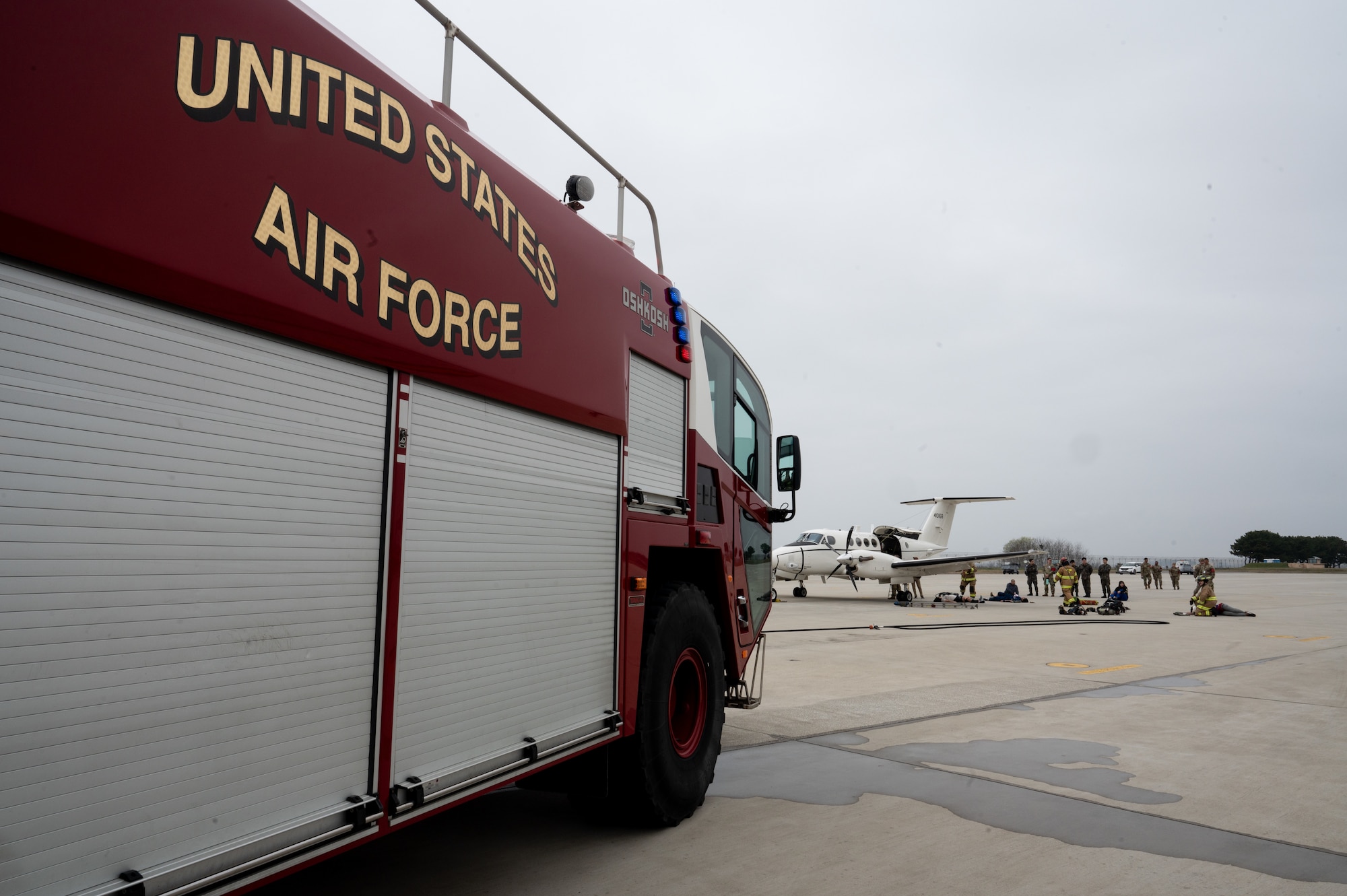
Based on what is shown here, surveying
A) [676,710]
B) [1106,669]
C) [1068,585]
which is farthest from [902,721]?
[1068,585]

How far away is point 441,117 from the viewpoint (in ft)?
9.95

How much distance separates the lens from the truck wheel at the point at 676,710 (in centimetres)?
431

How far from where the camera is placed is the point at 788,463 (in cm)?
669

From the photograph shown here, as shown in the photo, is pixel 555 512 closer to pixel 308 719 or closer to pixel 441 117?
pixel 308 719

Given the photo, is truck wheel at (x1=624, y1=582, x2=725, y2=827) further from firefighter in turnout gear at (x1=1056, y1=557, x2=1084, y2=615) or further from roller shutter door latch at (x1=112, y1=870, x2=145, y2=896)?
firefighter in turnout gear at (x1=1056, y1=557, x2=1084, y2=615)

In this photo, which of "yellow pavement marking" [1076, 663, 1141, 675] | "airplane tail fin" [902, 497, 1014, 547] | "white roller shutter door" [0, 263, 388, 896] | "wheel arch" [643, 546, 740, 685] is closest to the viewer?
"white roller shutter door" [0, 263, 388, 896]

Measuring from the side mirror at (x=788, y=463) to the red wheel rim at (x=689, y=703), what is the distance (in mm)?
2121

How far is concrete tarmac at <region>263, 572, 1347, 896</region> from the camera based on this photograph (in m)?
3.90

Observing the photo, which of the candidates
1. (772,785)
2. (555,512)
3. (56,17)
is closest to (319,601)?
(555,512)

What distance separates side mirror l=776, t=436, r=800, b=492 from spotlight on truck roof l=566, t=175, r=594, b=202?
3200 millimetres

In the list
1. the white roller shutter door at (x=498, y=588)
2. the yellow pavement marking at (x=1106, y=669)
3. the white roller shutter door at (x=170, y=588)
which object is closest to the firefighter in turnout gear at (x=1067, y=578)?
the yellow pavement marking at (x=1106, y=669)

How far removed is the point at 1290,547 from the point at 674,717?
17784 centimetres

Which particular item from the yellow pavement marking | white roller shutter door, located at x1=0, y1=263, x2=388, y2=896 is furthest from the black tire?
the yellow pavement marking

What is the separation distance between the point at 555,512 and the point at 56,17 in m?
2.36
